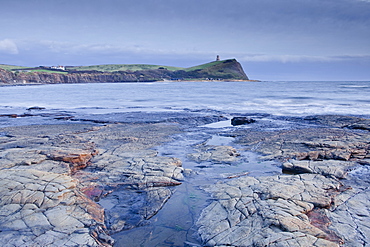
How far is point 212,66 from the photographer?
623 feet

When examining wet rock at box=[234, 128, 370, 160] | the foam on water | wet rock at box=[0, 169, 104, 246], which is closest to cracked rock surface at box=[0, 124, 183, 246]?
wet rock at box=[0, 169, 104, 246]

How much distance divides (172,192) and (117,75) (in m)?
152

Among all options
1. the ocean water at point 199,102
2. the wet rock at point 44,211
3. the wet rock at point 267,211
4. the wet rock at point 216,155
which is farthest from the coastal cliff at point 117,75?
the wet rock at point 267,211

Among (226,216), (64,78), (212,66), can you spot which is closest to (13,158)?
(226,216)

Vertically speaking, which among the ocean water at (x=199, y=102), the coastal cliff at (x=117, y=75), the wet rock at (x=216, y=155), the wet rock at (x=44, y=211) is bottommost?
the coastal cliff at (x=117, y=75)

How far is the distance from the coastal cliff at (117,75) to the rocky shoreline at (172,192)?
128 metres

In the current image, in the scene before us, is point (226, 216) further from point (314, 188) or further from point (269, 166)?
point (269, 166)

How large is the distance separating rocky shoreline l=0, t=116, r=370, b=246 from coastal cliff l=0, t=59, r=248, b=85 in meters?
128

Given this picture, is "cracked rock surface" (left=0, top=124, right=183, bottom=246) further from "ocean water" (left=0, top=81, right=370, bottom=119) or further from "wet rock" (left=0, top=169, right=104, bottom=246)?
"ocean water" (left=0, top=81, right=370, bottom=119)

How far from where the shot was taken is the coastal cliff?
12875 cm

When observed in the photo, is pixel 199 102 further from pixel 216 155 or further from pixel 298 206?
pixel 298 206

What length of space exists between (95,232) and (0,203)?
8.04 ft

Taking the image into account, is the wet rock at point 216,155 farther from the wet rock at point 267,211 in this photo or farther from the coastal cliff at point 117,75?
the coastal cliff at point 117,75

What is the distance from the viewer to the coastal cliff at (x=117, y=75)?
12875 centimetres
